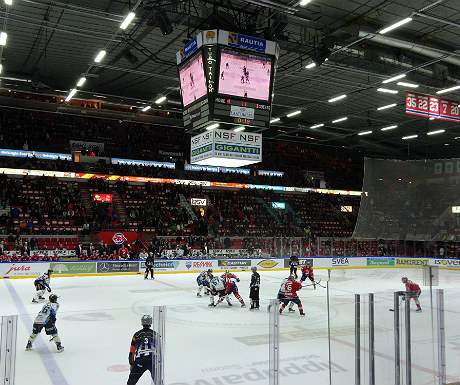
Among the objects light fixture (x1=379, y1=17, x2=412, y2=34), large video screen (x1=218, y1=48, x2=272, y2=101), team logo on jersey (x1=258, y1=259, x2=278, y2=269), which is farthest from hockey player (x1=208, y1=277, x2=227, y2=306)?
team logo on jersey (x1=258, y1=259, x2=278, y2=269)

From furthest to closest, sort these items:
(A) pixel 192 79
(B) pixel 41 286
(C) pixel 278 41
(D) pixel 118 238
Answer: (D) pixel 118 238, (C) pixel 278 41, (B) pixel 41 286, (A) pixel 192 79

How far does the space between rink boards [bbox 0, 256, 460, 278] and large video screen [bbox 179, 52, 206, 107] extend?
1161 cm

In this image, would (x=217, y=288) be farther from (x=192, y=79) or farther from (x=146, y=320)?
(x=146, y=320)

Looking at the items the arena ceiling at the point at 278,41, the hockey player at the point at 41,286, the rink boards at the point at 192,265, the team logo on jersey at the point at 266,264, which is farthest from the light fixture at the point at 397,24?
the team logo on jersey at the point at 266,264

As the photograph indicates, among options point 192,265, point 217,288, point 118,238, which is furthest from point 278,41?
point 118,238

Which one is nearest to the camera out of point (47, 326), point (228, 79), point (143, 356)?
point (143, 356)

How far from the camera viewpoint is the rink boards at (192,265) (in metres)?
19.6

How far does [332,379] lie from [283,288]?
5.96 m

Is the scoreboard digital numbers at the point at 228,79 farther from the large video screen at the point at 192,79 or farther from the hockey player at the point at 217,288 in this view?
the hockey player at the point at 217,288

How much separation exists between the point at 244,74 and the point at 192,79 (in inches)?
53.3

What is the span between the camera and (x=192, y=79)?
38.3 feet

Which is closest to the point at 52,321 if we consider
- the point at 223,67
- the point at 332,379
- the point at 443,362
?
the point at 332,379

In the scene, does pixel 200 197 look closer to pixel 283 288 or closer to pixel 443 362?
pixel 283 288

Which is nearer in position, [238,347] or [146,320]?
[146,320]
